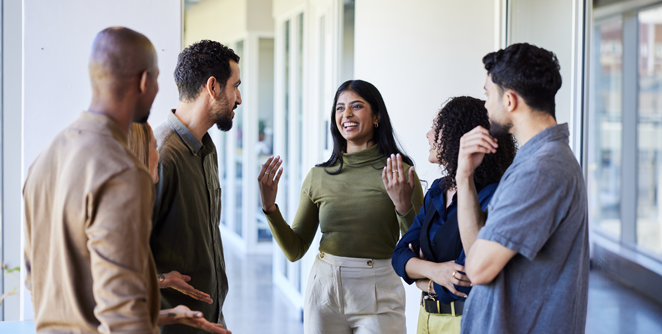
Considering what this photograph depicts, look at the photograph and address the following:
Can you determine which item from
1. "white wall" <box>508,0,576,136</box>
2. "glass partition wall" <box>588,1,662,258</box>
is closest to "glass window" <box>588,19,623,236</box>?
"glass partition wall" <box>588,1,662,258</box>

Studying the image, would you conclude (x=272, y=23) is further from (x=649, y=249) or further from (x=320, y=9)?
(x=649, y=249)

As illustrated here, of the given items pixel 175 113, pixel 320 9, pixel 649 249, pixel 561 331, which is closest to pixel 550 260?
pixel 561 331

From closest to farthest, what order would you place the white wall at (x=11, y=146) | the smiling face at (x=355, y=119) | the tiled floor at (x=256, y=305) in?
the smiling face at (x=355, y=119), the white wall at (x=11, y=146), the tiled floor at (x=256, y=305)

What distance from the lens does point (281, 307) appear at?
506cm

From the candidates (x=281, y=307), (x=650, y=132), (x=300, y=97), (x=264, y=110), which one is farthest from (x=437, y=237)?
(x=264, y=110)

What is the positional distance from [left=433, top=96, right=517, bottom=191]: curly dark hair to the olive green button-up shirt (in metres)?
0.86

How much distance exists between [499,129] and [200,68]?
3.53 ft

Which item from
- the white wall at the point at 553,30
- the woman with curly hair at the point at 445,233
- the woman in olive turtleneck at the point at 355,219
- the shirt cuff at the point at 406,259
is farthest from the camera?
the white wall at the point at 553,30

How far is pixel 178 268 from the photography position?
5.92 feet

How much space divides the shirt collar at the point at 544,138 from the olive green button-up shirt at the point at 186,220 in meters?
1.09

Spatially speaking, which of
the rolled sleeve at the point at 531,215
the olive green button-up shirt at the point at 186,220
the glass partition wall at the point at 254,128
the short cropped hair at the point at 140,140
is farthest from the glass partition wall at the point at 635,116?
the glass partition wall at the point at 254,128

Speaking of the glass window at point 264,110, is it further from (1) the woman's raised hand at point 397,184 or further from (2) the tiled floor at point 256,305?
(1) the woman's raised hand at point 397,184

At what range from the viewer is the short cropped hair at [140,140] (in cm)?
150

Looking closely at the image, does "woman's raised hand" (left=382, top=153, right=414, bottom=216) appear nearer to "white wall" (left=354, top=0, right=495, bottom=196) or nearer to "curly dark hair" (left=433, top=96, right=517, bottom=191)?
"curly dark hair" (left=433, top=96, right=517, bottom=191)
